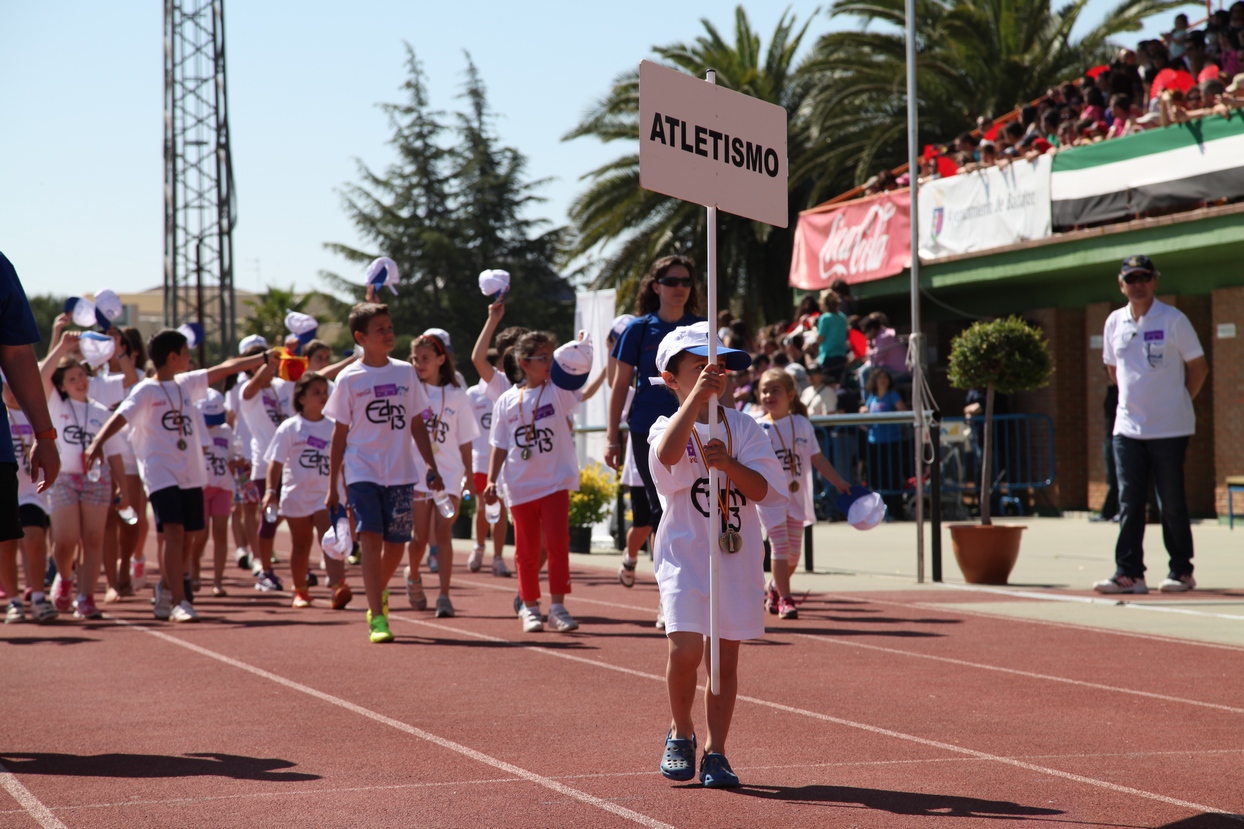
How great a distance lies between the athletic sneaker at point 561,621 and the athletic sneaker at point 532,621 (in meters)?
0.08

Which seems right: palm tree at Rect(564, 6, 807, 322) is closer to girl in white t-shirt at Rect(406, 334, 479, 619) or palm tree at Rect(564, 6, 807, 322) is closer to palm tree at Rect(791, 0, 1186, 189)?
palm tree at Rect(791, 0, 1186, 189)

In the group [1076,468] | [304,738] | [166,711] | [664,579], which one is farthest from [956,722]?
[1076,468]

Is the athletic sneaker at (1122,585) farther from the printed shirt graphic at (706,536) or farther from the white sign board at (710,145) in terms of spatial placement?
the printed shirt graphic at (706,536)

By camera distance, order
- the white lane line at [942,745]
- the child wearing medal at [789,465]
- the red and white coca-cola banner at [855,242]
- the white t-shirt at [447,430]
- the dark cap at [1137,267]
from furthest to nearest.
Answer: the red and white coca-cola banner at [855,242], the white t-shirt at [447,430], the dark cap at [1137,267], the child wearing medal at [789,465], the white lane line at [942,745]

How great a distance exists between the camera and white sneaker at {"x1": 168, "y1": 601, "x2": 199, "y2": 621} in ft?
34.9

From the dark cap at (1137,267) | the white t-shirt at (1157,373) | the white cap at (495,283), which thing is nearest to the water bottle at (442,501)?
the white cap at (495,283)

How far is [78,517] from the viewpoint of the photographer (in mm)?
10672

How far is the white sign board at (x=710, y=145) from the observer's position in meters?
5.57

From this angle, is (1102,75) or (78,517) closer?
(78,517)

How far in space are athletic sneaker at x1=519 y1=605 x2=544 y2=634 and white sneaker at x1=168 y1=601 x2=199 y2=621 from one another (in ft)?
8.59

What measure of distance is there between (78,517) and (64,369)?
1167mm

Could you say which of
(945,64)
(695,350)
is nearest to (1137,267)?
(695,350)

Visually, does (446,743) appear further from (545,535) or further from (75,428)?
(75,428)

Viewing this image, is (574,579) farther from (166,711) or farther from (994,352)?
(166,711)
